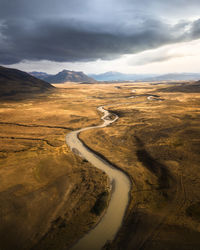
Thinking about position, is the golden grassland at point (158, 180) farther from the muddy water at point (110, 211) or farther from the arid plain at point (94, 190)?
the muddy water at point (110, 211)

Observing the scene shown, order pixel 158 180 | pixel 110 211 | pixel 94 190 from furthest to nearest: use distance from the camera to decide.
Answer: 1. pixel 158 180
2. pixel 94 190
3. pixel 110 211

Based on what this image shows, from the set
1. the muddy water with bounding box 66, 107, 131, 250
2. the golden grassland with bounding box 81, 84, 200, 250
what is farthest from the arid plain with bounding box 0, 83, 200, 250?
the muddy water with bounding box 66, 107, 131, 250

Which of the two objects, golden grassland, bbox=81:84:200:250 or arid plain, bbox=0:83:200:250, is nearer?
golden grassland, bbox=81:84:200:250

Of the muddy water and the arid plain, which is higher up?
the arid plain

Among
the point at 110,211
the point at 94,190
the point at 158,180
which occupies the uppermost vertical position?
the point at 158,180

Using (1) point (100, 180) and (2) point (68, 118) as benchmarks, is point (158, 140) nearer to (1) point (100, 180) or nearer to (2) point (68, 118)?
(1) point (100, 180)

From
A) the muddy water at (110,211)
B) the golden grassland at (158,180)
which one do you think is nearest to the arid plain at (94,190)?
the golden grassland at (158,180)

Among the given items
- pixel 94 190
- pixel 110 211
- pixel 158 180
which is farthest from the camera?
pixel 158 180

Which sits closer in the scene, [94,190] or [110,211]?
[110,211]

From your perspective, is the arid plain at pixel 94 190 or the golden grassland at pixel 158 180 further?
the arid plain at pixel 94 190

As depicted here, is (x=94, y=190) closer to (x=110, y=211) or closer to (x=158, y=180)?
(x=110, y=211)

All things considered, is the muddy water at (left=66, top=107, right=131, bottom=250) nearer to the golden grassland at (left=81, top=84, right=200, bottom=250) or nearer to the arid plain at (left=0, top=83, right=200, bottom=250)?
the arid plain at (left=0, top=83, right=200, bottom=250)

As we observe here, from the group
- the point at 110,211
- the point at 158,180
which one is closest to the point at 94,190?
the point at 110,211
